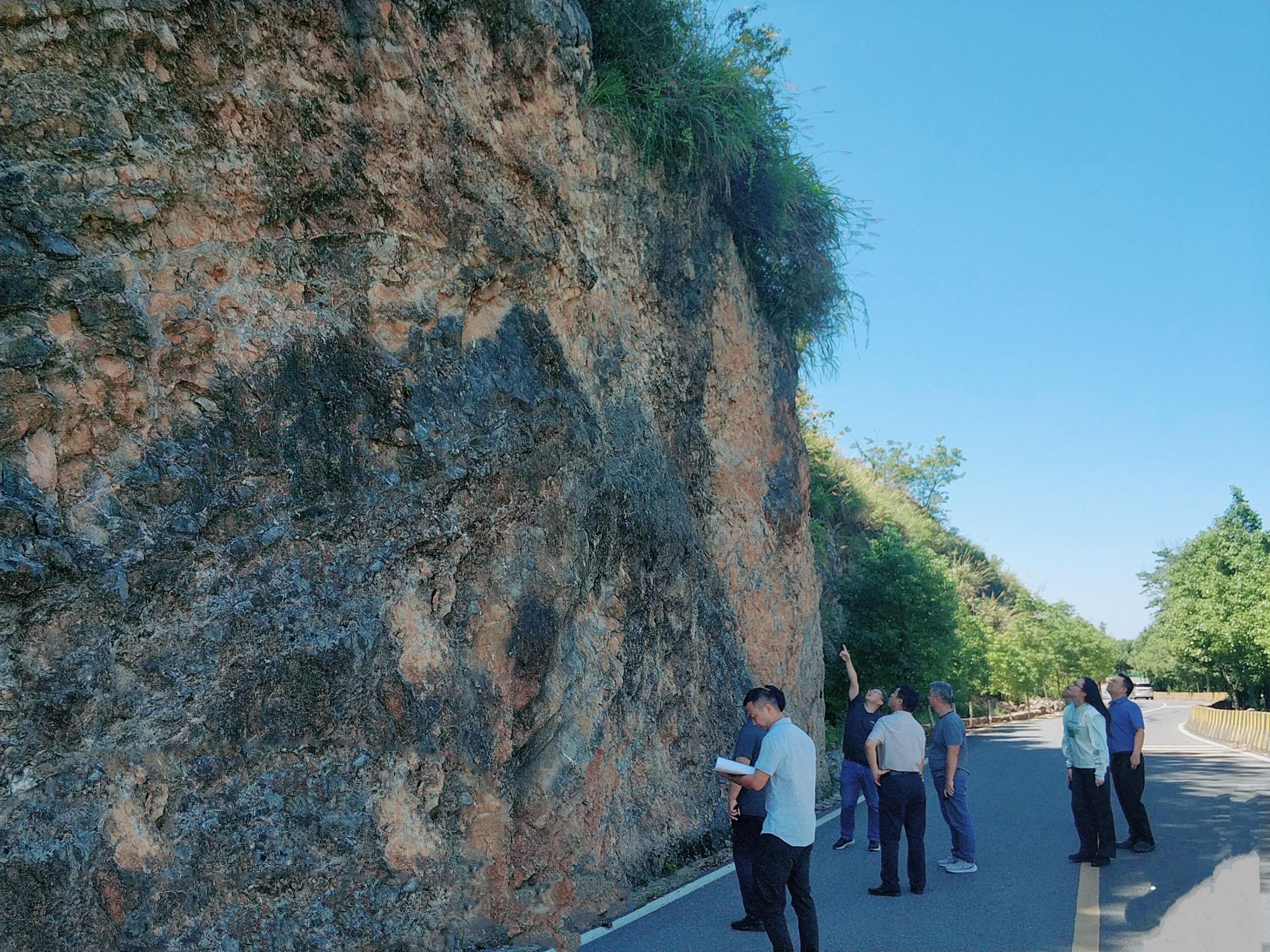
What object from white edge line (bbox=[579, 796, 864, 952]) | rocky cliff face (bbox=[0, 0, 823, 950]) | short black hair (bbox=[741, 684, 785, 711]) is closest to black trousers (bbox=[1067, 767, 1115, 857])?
white edge line (bbox=[579, 796, 864, 952])

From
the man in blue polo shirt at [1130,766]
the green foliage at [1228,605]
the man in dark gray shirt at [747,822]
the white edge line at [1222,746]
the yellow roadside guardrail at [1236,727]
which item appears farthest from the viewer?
the green foliage at [1228,605]

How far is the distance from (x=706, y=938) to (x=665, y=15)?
28.9 feet

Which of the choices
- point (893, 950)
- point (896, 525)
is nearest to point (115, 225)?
point (893, 950)

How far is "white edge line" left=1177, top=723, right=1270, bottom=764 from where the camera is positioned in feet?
69.7

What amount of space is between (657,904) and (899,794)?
2.18 meters

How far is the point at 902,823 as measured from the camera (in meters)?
7.83

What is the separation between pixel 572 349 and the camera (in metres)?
8.52

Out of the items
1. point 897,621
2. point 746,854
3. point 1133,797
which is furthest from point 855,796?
point 897,621

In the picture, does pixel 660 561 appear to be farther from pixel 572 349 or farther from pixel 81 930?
pixel 81 930

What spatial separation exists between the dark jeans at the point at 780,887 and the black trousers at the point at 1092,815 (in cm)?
434

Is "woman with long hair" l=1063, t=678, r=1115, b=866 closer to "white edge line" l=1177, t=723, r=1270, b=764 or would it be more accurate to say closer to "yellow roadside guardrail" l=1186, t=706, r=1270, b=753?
"white edge line" l=1177, t=723, r=1270, b=764

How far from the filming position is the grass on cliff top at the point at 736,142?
382 inches

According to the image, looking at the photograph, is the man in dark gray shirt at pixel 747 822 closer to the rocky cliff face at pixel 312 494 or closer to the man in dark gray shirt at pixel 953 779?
the rocky cliff face at pixel 312 494

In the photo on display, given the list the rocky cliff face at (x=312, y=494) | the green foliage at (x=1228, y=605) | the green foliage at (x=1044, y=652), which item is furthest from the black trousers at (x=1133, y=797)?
the green foliage at (x=1044, y=652)
